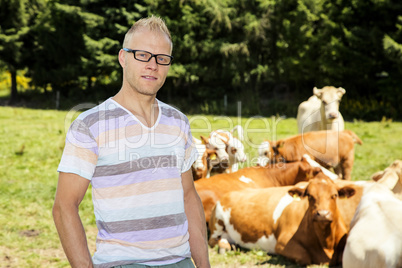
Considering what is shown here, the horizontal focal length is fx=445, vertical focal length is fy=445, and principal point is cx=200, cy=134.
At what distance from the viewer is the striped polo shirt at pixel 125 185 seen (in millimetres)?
1877

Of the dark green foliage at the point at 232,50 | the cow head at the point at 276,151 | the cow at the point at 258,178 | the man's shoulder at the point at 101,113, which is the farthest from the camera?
the dark green foliage at the point at 232,50

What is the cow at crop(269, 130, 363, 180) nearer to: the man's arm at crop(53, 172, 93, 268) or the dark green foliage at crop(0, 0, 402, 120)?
the man's arm at crop(53, 172, 93, 268)

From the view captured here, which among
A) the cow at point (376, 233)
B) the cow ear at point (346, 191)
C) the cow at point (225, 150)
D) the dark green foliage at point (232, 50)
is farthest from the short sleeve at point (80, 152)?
the dark green foliage at point (232, 50)

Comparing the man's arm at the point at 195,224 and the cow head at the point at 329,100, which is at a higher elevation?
the cow head at the point at 329,100

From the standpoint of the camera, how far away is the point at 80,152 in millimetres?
1834

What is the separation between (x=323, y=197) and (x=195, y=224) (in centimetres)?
328

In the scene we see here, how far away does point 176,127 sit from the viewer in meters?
2.15

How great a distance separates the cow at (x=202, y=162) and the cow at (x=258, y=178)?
27.4 inches

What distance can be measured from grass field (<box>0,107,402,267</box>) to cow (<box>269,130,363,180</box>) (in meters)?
0.74

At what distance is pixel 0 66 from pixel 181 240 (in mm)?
35132

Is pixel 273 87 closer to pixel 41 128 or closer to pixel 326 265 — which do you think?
pixel 41 128

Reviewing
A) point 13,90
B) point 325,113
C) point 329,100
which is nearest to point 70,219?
point 325,113

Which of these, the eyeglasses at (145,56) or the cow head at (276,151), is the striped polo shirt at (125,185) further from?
the cow head at (276,151)

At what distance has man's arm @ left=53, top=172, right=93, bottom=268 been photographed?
1.80 meters
